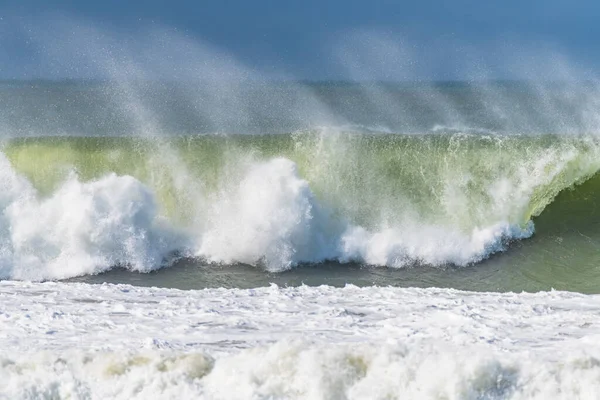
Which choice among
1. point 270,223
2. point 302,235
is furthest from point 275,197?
point 302,235

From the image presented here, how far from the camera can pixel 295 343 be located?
19.2ft

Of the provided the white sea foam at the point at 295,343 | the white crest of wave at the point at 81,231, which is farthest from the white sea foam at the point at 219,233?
the white sea foam at the point at 295,343

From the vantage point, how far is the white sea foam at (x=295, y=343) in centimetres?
547

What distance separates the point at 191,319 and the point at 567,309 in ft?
12.1

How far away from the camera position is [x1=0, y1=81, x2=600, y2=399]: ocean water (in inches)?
220

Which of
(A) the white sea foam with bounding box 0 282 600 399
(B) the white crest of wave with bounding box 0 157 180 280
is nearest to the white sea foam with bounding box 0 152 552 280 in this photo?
(B) the white crest of wave with bounding box 0 157 180 280

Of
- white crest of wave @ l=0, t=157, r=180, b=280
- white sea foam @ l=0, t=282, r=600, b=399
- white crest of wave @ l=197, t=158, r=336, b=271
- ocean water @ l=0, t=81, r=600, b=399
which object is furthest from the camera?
white crest of wave @ l=197, t=158, r=336, b=271

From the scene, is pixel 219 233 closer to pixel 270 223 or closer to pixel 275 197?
pixel 270 223

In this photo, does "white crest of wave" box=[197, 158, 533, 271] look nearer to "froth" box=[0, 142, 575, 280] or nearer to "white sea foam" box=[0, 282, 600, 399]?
"froth" box=[0, 142, 575, 280]

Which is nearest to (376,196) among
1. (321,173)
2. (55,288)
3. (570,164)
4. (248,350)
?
(321,173)

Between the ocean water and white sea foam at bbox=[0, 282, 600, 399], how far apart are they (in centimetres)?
2

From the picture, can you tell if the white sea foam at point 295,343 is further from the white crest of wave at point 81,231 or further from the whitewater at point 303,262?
the white crest of wave at point 81,231

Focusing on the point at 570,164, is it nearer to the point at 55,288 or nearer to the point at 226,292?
the point at 226,292

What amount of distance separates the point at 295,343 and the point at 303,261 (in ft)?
17.1
